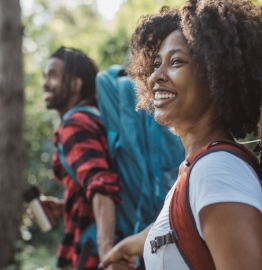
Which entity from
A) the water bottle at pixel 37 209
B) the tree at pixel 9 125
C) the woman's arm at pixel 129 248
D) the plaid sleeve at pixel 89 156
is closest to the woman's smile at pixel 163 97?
the woman's arm at pixel 129 248

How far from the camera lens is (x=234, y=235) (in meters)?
0.90

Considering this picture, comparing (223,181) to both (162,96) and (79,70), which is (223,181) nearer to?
(162,96)

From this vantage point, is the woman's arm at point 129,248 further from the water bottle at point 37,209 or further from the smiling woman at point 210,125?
the water bottle at point 37,209

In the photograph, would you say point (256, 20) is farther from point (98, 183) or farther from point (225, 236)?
point (98, 183)

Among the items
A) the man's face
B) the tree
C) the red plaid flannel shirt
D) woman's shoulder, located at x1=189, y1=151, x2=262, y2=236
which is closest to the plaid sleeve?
the red plaid flannel shirt

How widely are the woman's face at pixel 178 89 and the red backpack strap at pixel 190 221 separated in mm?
234

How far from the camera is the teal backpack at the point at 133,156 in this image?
2.14m

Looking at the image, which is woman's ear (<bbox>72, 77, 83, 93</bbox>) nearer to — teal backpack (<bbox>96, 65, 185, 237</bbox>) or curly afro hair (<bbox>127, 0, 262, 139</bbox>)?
teal backpack (<bbox>96, 65, 185, 237</bbox>)

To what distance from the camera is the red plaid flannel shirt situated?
2.19 meters

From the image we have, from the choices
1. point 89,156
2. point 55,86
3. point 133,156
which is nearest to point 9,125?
point 55,86

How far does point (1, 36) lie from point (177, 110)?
3.84 m

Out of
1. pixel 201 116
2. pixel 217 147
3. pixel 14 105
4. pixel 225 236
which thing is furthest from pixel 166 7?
pixel 14 105

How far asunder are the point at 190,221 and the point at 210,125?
42 cm

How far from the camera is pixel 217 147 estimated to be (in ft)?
3.41
